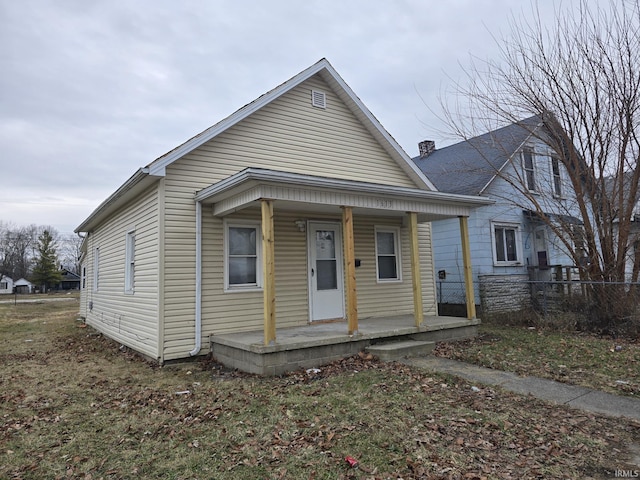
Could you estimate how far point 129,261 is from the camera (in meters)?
8.93

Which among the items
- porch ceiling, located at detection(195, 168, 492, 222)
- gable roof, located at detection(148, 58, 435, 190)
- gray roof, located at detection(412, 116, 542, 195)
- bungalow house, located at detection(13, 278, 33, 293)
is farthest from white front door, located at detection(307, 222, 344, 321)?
bungalow house, located at detection(13, 278, 33, 293)

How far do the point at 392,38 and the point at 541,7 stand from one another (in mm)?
3508

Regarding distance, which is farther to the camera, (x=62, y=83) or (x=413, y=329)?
(x=62, y=83)

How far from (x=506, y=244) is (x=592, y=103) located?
5101mm

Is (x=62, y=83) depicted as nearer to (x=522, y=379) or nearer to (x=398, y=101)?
(x=398, y=101)

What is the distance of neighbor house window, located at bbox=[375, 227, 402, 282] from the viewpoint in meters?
9.84

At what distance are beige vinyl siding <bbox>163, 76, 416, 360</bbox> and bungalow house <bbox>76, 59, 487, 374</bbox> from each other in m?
0.02

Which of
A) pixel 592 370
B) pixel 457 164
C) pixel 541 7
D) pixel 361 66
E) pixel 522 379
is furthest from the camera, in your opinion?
pixel 457 164

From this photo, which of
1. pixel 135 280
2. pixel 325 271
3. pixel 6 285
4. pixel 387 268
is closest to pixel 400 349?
pixel 325 271

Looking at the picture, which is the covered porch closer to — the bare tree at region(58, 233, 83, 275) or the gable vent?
the gable vent

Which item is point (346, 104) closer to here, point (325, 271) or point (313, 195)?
point (313, 195)

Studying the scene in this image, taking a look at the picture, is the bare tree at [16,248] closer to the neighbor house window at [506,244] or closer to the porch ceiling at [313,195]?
the porch ceiling at [313,195]

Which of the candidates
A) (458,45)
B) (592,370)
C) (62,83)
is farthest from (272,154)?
(62,83)

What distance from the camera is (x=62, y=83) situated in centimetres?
1172
